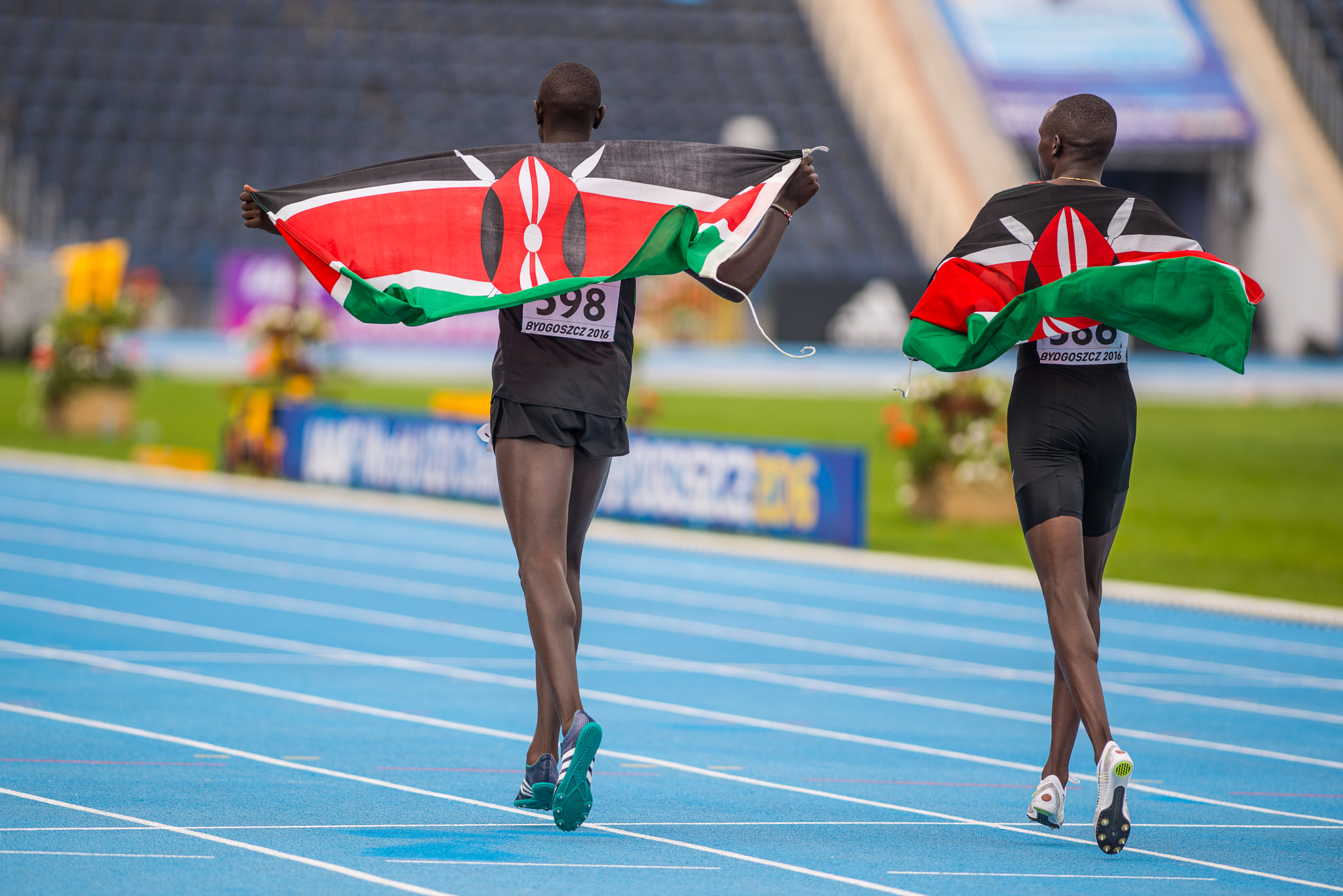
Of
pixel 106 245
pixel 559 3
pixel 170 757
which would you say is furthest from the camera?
pixel 559 3

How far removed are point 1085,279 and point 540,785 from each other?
2.12m

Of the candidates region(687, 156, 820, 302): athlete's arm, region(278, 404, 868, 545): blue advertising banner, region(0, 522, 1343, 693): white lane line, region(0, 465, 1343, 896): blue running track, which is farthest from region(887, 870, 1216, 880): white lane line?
region(278, 404, 868, 545): blue advertising banner

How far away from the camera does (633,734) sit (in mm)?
6574

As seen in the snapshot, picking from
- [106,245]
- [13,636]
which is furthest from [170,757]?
[106,245]

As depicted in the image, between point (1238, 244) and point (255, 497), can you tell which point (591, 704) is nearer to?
point (255, 497)

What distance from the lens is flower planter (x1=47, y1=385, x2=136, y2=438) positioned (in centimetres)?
2214

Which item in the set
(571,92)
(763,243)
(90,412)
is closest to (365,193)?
(571,92)

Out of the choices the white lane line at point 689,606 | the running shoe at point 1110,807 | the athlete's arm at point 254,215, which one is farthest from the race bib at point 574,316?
the white lane line at point 689,606

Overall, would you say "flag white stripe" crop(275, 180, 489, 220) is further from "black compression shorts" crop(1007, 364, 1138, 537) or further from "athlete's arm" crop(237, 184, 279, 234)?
"black compression shorts" crop(1007, 364, 1138, 537)

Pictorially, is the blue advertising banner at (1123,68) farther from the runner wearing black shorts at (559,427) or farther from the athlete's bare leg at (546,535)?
the athlete's bare leg at (546,535)

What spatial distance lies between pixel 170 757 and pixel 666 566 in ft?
23.9

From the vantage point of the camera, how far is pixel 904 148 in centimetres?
4541

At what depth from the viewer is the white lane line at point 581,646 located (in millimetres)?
7607

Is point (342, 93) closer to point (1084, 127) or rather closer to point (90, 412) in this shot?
point (90, 412)
